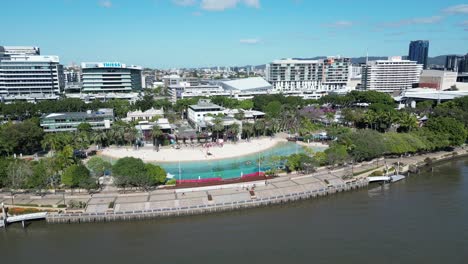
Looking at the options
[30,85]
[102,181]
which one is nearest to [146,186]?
[102,181]

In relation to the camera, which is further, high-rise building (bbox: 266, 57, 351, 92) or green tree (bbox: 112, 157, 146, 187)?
high-rise building (bbox: 266, 57, 351, 92)

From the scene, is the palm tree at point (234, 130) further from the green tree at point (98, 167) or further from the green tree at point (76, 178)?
the green tree at point (76, 178)

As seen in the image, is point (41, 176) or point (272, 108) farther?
point (272, 108)

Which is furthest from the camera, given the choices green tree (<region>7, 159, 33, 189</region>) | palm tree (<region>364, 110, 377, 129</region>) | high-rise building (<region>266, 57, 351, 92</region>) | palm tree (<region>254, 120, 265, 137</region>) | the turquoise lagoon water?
high-rise building (<region>266, 57, 351, 92</region>)

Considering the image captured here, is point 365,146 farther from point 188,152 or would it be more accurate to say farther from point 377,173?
point 188,152

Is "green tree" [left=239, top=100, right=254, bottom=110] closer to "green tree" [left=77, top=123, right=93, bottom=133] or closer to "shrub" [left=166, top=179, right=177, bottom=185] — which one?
"green tree" [left=77, top=123, right=93, bottom=133]

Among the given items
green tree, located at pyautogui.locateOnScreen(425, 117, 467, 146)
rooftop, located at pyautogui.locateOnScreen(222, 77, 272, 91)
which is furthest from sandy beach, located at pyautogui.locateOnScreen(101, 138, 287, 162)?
rooftop, located at pyautogui.locateOnScreen(222, 77, 272, 91)

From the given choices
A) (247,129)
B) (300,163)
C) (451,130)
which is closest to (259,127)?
(247,129)
